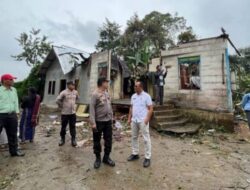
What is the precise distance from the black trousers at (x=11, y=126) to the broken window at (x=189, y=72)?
6.50 metres

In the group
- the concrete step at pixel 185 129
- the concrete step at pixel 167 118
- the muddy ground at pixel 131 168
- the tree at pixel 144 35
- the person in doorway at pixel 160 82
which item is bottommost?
the muddy ground at pixel 131 168

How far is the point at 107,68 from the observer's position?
11258 millimetres

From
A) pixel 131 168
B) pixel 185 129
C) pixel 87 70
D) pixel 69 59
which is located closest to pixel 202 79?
pixel 185 129

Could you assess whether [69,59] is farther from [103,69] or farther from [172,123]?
[172,123]

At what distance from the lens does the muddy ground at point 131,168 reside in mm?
3547

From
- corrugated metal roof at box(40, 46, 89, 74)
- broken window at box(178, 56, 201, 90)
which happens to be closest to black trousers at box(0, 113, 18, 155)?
broken window at box(178, 56, 201, 90)

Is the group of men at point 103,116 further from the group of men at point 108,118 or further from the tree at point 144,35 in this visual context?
the tree at point 144,35

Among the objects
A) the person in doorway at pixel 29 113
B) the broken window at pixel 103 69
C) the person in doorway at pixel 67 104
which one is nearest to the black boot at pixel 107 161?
the person in doorway at pixel 67 104

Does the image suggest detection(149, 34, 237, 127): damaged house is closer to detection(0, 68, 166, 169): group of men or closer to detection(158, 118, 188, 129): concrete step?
detection(158, 118, 188, 129): concrete step

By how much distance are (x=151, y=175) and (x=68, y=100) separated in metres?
2.88

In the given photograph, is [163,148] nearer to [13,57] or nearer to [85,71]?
[85,71]

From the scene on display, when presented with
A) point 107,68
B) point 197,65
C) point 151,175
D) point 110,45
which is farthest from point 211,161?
point 110,45

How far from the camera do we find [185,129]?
280 inches

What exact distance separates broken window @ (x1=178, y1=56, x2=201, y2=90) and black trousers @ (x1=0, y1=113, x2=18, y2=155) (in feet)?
21.3
